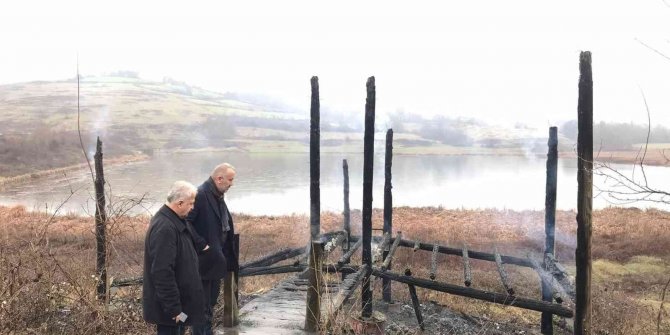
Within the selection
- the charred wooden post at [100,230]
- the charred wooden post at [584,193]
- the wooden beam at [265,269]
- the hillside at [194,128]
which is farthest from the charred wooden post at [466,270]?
the hillside at [194,128]

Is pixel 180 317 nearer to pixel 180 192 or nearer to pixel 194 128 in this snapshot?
pixel 180 192

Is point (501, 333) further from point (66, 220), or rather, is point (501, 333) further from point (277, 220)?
point (66, 220)

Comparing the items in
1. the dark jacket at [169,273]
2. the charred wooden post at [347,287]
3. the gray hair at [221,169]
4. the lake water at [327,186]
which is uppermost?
the gray hair at [221,169]

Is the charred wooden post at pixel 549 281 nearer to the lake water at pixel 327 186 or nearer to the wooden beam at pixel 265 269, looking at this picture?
the wooden beam at pixel 265 269

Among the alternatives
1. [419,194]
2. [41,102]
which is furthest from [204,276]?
[41,102]

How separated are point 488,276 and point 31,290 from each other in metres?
11.4

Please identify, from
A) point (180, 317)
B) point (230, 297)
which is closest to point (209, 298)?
point (230, 297)

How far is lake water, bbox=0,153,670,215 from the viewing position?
32.2 m

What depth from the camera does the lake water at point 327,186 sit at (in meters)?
32.2

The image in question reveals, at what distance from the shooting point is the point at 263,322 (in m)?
5.89

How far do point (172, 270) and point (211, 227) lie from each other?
122cm

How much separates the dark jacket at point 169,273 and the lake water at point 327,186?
616 inches

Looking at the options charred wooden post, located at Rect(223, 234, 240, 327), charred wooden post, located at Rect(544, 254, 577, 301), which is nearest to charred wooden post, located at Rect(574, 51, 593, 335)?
charred wooden post, located at Rect(544, 254, 577, 301)

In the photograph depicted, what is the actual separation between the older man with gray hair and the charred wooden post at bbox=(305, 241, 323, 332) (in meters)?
1.36
